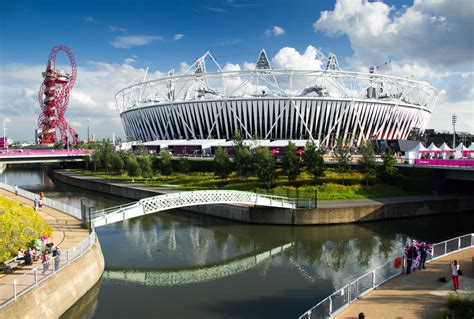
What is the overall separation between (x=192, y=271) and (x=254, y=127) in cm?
6320

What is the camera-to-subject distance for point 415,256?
15.5 metres

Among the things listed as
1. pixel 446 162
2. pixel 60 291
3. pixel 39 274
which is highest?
pixel 446 162

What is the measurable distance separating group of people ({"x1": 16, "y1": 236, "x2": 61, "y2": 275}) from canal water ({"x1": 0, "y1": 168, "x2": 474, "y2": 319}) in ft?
7.69

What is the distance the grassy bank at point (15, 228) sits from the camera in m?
15.6

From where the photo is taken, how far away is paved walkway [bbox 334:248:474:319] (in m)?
12.0

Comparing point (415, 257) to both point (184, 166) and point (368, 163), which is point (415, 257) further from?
point (184, 166)

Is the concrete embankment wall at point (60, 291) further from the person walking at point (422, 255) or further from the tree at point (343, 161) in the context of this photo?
the tree at point (343, 161)

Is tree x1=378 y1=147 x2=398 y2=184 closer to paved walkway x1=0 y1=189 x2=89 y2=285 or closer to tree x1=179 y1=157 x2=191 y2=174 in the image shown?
tree x1=179 y1=157 x2=191 y2=174

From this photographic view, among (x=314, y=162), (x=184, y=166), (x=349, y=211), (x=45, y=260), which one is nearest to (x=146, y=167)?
(x=184, y=166)

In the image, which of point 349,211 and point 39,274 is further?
point 349,211

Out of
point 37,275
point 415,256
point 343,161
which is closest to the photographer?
point 37,275

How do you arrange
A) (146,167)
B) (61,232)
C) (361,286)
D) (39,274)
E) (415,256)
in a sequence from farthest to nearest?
(146,167) < (61,232) < (415,256) < (39,274) < (361,286)

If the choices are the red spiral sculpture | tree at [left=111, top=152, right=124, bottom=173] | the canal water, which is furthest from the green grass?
the red spiral sculpture

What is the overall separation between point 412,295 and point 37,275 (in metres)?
13.3
